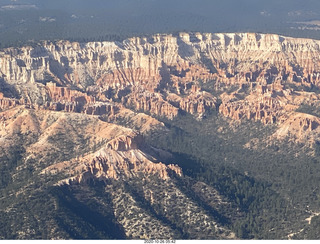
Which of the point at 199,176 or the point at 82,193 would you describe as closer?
the point at 82,193

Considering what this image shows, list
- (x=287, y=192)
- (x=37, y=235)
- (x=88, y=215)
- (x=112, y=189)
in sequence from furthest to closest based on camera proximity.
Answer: (x=287, y=192)
(x=112, y=189)
(x=88, y=215)
(x=37, y=235)

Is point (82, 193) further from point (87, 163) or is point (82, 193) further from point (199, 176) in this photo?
point (199, 176)

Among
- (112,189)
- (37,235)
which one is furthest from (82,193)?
(37,235)

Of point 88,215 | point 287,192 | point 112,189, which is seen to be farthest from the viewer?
point 287,192

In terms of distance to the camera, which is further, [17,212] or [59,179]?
[59,179]

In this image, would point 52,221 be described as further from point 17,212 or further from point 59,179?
point 59,179

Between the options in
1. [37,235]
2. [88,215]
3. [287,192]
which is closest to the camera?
[37,235]

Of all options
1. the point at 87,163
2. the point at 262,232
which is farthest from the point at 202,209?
the point at 87,163

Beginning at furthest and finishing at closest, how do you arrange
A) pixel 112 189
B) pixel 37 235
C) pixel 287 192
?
pixel 287 192 → pixel 112 189 → pixel 37 235
